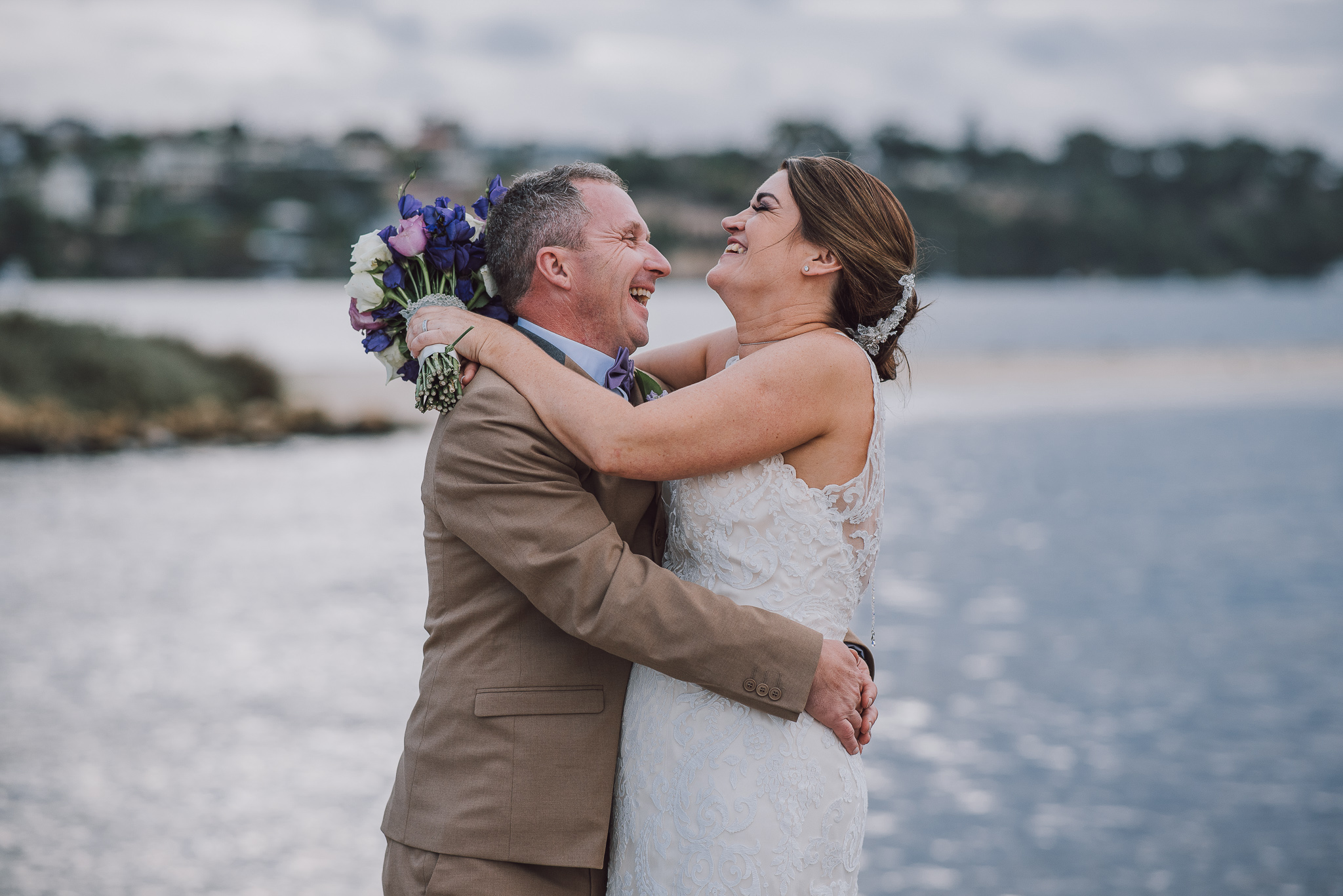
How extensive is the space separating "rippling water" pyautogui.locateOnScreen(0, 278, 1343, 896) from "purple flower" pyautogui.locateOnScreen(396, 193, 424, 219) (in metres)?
4.48

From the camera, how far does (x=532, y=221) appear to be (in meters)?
2.78

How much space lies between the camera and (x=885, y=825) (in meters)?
7.45

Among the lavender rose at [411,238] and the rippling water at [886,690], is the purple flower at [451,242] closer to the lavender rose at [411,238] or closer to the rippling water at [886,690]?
the lavender rose at [411,238]

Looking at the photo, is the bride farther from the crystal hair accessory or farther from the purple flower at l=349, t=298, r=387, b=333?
the purple flower at l=349, t=298, r=387, b=333

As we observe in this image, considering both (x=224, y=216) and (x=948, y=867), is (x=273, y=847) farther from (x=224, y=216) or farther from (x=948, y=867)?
(x=224, y=216)

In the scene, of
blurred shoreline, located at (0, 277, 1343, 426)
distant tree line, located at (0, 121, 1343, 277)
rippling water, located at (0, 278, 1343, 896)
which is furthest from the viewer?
distant tree line, located at (0, 121, 1343, 277)

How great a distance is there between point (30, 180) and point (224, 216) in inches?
479

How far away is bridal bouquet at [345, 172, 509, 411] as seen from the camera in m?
2.79

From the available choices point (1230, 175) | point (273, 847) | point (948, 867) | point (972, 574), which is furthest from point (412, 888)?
point (1230, 175)

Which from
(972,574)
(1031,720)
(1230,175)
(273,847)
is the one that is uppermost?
(1230,175)

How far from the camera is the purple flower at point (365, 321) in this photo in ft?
9.42

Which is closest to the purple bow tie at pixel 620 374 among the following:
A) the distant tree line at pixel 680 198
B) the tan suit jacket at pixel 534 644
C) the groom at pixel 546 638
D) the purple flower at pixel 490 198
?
the groom at pixel 546 638

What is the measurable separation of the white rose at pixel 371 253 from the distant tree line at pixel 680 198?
166 feet

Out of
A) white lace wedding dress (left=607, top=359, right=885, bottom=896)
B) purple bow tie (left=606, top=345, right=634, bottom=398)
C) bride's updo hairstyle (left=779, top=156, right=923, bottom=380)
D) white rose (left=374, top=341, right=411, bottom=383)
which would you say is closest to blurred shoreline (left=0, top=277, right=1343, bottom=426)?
bride's updo hairstyle (left=779, top=156, right=923, bottom=380)
